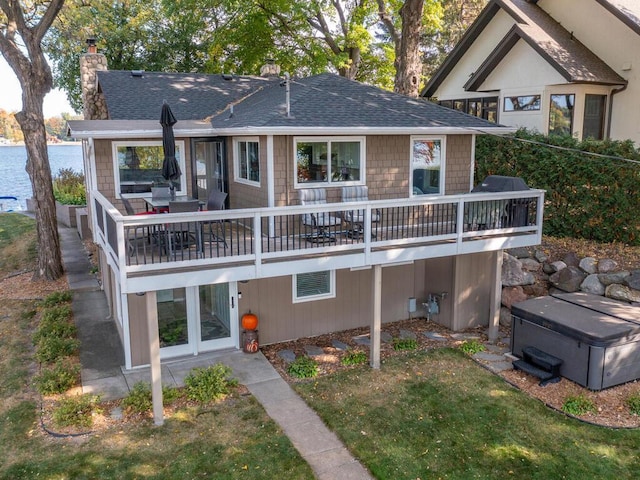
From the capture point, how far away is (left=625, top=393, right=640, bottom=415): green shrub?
9320 millimetres

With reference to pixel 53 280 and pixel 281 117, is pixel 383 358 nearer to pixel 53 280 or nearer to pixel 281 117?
pixel 281 117

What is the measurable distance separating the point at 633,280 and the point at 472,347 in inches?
167

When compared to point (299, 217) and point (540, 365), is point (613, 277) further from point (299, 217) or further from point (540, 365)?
point (299, 217)

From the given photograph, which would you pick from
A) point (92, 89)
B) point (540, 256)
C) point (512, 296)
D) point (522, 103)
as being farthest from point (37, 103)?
point (522, 103)

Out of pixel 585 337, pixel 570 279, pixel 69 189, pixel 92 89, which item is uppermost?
pixel 92 89

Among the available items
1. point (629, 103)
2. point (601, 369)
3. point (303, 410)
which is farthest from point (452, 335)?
point (629, 103)

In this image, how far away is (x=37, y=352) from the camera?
36.2 feet

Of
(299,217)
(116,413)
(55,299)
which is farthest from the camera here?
(55,299)

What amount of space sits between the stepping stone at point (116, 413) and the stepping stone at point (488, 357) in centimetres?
719

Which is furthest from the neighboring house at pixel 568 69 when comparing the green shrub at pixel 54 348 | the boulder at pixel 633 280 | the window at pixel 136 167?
the green shrub at pixel 54 348

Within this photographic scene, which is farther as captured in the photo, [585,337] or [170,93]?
[170,93]

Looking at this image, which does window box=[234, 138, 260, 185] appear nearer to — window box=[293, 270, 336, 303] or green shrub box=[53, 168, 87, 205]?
window box=[293, 270, 336, 303]

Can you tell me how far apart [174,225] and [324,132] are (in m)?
3.66

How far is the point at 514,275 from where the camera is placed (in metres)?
14.0
